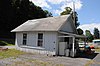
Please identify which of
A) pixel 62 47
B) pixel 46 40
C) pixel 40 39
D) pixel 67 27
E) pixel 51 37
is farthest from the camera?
pixel 67 27

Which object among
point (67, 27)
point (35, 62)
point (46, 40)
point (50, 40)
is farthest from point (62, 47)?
point (35, 62)

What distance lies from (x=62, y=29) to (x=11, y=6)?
3893 centimetres

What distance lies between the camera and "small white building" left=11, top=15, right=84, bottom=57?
20.8 meters

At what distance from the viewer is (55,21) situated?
23.2 m

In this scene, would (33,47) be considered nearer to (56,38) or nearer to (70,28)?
(56,38)

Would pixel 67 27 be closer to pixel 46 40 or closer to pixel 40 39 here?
pixel 46 40

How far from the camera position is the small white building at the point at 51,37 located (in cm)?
2077

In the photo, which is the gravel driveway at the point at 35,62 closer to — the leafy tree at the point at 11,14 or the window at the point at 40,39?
the window at the point at 40,39

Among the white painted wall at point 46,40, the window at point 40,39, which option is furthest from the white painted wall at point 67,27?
the window at point 40,39

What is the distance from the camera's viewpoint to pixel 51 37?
21188 millimetres

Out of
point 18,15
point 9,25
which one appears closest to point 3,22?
point 9,25

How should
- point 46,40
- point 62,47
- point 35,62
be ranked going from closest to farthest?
1. point 35,62
2. point 62,47
3. point 46,40

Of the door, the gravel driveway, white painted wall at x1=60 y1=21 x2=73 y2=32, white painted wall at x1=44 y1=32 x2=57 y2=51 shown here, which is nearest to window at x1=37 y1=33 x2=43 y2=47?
white painted wall at x1=44 y1=32 x2=57 y2=51

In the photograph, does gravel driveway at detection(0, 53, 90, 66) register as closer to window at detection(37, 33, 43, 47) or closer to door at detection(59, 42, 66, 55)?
door at detection(59, 42, 66, 55)
